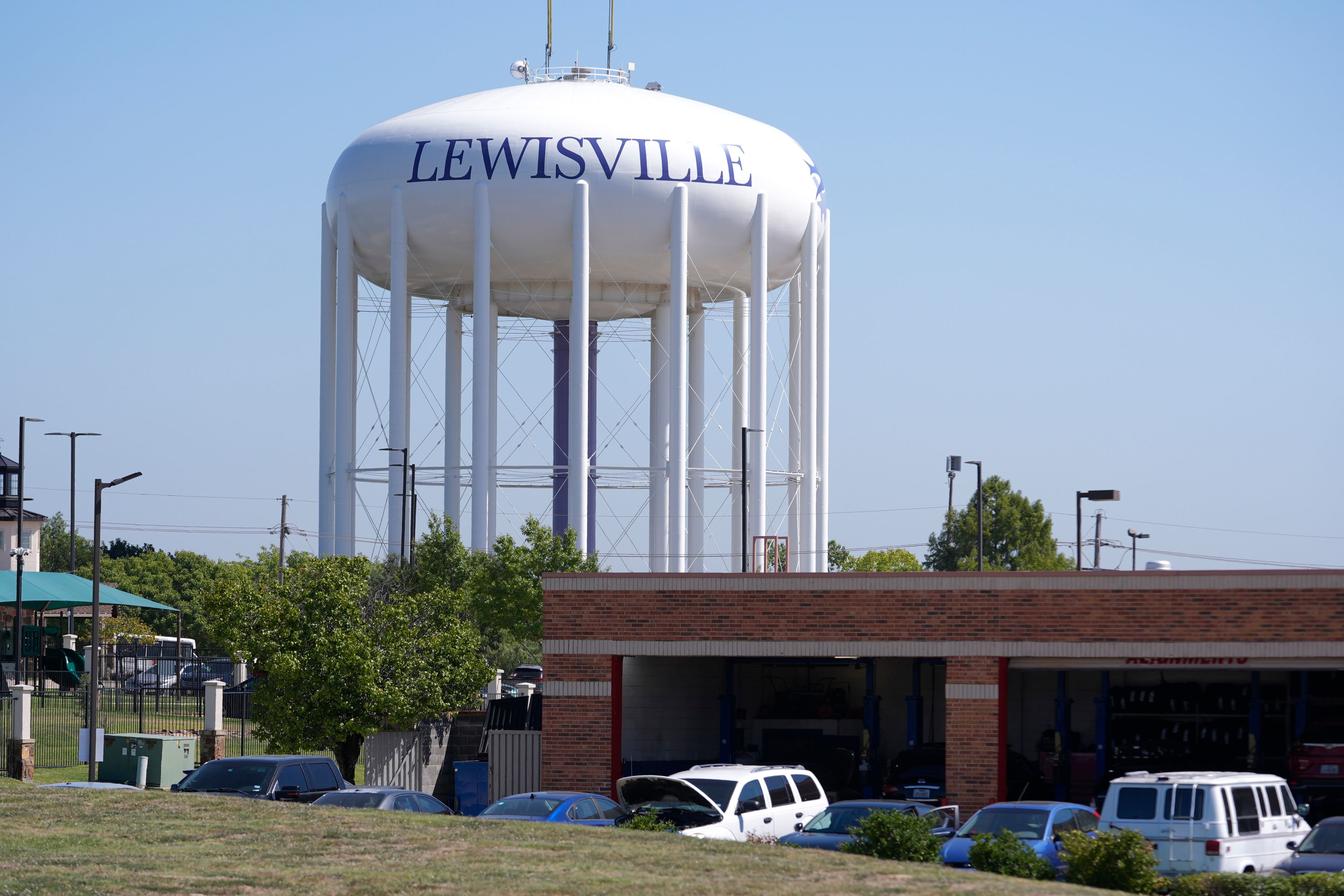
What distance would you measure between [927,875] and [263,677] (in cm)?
2388

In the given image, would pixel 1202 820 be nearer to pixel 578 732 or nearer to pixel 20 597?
pixel 578 732

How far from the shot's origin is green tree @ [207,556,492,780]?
37531 millimetres

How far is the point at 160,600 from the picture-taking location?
110000 millimetres

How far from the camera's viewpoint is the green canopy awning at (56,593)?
64.4 m

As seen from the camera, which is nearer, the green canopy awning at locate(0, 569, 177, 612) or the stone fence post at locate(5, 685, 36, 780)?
the stone fence post at locate(5, 685, 36, 780)

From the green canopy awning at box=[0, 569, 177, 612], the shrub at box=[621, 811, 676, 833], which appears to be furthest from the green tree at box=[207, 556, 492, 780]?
the green canopy awning at box=[0, 569, 177, 612]

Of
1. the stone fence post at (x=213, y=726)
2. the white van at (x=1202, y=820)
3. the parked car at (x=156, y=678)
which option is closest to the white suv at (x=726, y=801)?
the white van at (x=1202, y=820)

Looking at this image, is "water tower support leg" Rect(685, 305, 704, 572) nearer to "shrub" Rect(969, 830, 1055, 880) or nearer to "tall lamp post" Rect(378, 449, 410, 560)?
"tall lamp post" Rect(378, 449, 410, 560)

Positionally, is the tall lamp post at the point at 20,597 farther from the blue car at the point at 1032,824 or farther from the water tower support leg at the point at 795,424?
the blue car at the point at 1032,824

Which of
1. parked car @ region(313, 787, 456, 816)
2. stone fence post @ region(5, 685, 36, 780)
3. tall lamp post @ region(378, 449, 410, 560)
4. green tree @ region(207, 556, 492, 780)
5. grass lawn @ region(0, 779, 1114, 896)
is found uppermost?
tall lamp post @ region(378, 449, 410, 560)

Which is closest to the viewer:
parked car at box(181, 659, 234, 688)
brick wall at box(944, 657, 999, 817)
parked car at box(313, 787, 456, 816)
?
parked car at box(313, 787, 456, 816)

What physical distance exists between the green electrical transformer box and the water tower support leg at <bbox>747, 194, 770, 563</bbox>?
20.2 m

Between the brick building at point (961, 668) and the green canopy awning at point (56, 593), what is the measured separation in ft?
107

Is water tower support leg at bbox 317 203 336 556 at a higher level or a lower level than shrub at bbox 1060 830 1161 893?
higher
